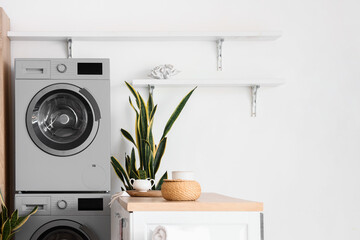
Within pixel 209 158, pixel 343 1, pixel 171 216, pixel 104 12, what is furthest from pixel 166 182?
pixel 343 1

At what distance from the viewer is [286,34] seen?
395 cm

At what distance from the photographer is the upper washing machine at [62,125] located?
10.8ft

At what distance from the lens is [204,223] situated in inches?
89.0

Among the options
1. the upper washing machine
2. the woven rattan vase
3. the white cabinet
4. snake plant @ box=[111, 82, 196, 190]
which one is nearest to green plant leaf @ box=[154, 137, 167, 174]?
snake plant @ box=[111, 82, 196, 190]

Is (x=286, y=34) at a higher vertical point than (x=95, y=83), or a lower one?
higher

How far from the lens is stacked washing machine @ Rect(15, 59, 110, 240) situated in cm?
327

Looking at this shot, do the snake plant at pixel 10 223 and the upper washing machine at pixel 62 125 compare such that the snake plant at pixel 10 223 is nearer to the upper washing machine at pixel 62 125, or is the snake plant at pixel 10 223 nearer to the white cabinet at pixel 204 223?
the upper washing machine at pixel 62 125

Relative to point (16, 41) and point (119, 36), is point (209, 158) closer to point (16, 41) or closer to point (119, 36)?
point (119, 36)

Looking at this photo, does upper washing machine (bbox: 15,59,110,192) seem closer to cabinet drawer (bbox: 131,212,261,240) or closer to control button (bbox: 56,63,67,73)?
control button (bbox: 56,63,67,73)

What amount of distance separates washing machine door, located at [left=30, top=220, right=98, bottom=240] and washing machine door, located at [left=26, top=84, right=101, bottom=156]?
1.41ft

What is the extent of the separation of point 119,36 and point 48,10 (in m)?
0.59

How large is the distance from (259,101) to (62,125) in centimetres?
145

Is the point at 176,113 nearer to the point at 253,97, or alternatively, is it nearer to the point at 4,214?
the point at 253,97

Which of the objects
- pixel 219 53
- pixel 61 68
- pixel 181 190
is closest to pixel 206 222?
pixel 181 190
